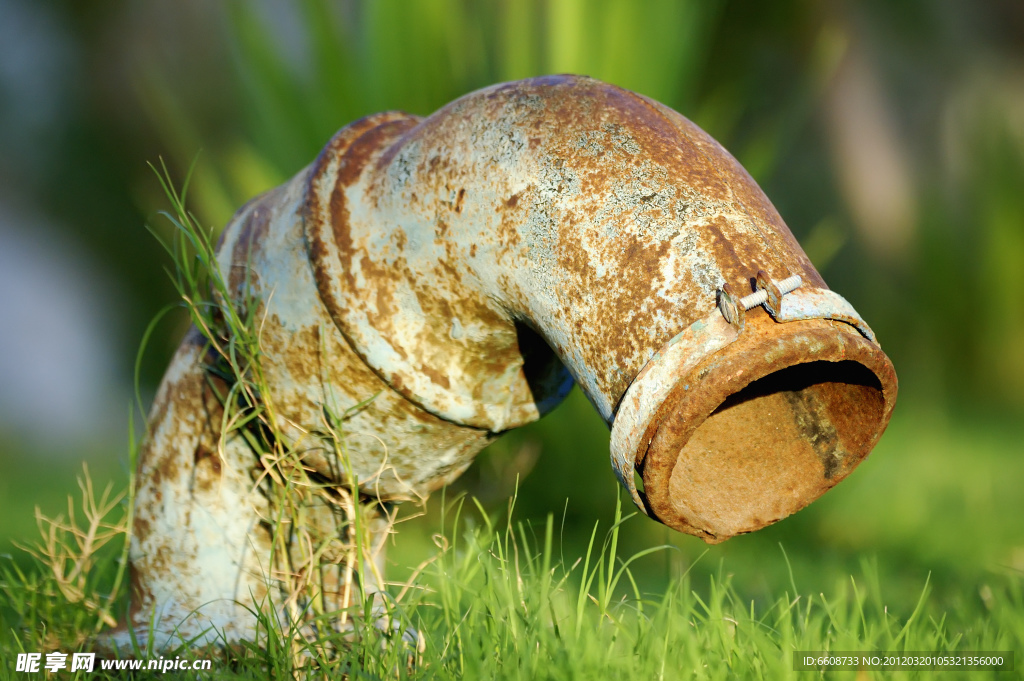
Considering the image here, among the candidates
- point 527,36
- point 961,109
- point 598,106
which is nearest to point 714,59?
point 961,109

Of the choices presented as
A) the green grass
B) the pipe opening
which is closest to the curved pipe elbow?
the pipe opening

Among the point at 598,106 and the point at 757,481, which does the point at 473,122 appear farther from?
the point at 757,481

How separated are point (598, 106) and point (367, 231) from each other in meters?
0.35

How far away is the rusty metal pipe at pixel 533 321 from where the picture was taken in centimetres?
100

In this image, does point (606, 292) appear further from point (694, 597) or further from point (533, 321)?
point (694, 597)

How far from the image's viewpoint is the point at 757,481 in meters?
1.15

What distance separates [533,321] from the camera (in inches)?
45.4

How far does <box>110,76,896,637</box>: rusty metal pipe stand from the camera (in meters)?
1.00

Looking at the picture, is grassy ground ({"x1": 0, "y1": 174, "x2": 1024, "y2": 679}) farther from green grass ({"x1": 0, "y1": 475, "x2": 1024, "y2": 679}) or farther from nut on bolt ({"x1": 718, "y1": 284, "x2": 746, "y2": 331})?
nut on bolt ({"x1": 718, "y1": 284, "x2": 746, "y2": 331})

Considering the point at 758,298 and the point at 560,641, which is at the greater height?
the point at 758,298

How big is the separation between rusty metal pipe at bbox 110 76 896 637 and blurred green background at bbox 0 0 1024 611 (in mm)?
480

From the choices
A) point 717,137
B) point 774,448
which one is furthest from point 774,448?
point 717,137

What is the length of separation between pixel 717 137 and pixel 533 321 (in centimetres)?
234

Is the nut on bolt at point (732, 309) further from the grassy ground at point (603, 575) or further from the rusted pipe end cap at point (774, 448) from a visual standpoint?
the grassy ground at point (603, 575)
